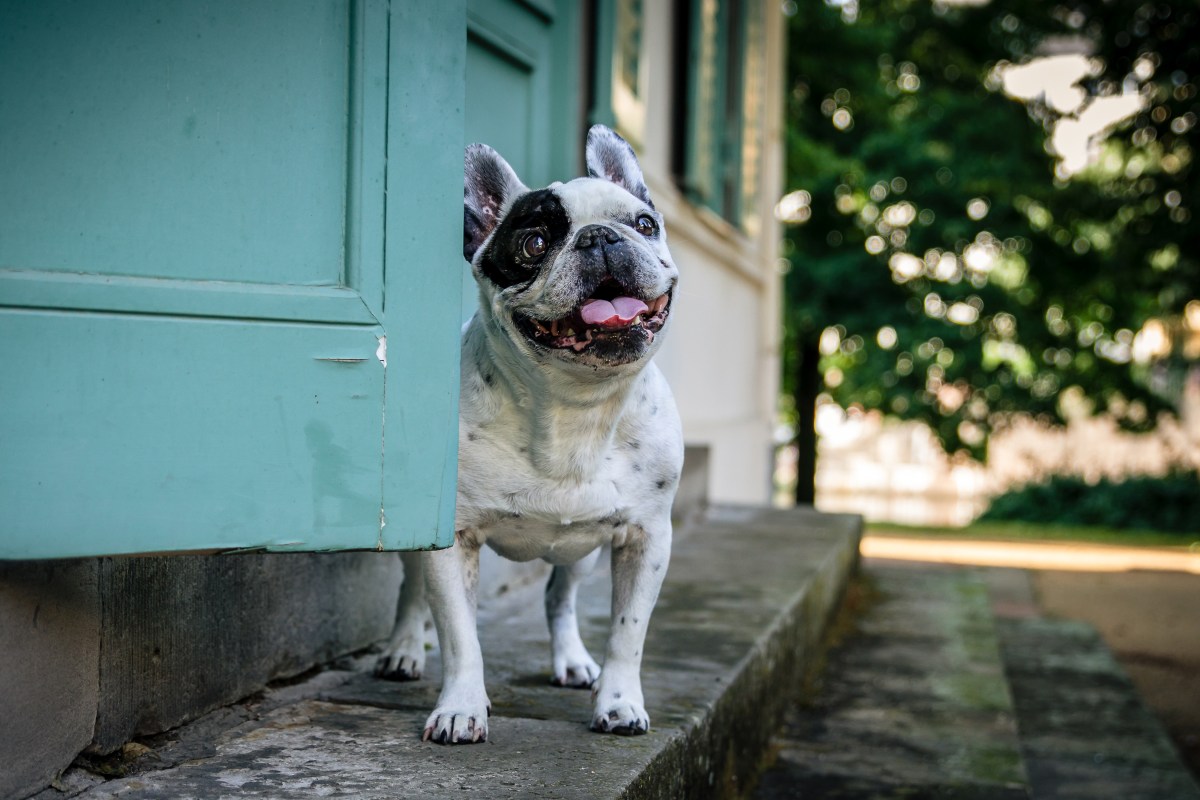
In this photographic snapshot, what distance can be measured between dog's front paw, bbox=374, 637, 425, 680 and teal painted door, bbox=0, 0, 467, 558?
89 cm

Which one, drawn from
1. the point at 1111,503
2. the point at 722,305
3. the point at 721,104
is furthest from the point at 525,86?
the point at 1111,503

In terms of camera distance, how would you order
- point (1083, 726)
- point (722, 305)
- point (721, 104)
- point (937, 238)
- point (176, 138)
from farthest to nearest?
point (937, 238) < point (722, 305) < point (721, 104) < point (1083, 726) < point (176, 138)

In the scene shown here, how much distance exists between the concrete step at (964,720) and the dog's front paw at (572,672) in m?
0.75

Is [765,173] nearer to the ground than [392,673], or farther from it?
farther from it

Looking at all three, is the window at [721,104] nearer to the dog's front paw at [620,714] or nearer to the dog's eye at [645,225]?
the dog's eye at [645,225]

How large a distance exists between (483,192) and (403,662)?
1.19m

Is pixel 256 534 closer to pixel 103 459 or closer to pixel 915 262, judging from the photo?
pixel 103 459

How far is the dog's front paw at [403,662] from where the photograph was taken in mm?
3014

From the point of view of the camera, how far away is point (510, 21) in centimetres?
398

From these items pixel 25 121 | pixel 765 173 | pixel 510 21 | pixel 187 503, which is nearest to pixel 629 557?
pixel 187 503

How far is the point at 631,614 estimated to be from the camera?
259cm

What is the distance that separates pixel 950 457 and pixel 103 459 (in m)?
14.0

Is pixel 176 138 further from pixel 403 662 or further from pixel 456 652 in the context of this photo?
pixel 403 662

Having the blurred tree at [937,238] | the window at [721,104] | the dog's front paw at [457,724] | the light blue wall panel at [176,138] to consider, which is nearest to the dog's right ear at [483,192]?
the light blue wall panel at [176,138]
